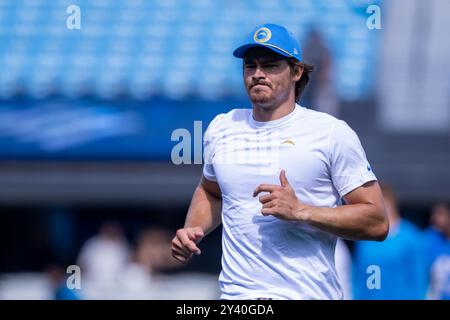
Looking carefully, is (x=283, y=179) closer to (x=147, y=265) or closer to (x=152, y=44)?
(x=147, y=265)

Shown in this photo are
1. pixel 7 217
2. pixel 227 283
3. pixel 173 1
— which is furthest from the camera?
pixel 173 1

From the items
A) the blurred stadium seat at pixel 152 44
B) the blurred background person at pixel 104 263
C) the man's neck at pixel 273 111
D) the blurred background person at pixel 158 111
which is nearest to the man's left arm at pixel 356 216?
the man's neck at pixel 273 111

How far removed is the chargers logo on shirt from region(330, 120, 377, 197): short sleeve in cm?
41

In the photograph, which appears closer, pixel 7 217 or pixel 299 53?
pixel 299 53

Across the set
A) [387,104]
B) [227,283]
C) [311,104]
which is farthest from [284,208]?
[387,104]

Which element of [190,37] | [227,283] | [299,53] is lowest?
[227,283]

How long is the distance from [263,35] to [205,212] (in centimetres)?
75

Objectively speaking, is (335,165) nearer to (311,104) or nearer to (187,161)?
(187,161)

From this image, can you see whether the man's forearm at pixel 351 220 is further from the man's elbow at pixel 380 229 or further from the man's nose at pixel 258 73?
the man's nose at pixel 258 73

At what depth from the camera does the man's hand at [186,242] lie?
379 centimetres

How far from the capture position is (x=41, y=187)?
40.0 feet

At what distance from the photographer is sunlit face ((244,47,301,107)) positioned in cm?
380

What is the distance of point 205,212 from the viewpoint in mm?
4117

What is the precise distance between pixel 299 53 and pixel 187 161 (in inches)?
45.1
